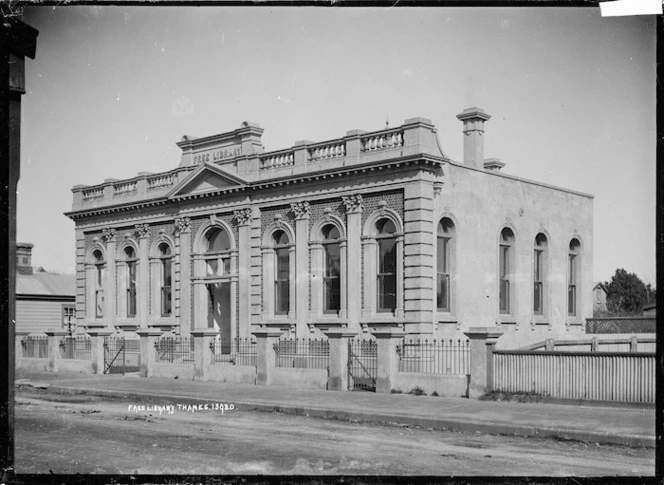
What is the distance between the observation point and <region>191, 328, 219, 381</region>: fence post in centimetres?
2294

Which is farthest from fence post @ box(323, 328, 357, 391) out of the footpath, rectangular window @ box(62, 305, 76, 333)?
rectangular window @ box(62, 305, 76, 333)

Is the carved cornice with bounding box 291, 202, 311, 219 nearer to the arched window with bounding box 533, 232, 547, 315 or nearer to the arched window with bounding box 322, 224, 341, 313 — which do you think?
the arched window with bounding box 322, 224, 341, 313

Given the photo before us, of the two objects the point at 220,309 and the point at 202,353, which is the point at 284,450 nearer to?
the point at 202,353

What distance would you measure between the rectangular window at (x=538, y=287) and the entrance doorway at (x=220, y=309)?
10148 millimetres

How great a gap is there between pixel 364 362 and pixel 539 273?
7855 mm

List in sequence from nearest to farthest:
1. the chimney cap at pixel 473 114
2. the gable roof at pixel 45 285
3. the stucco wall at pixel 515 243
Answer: the stucco wall at pixel 515 243
the chimney cap at pixel 473 114
the gable roof at pixel 45 285

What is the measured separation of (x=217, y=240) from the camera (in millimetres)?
28797

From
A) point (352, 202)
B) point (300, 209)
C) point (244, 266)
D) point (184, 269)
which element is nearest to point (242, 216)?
point (244, 266)

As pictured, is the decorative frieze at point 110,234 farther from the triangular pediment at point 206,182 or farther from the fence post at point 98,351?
the fence post at point 98,351

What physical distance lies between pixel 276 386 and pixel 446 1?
13.7m

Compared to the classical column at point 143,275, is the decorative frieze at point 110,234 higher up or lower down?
higher up

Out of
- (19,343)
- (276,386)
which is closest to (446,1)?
(276,386)

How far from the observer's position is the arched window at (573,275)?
28.6 metres

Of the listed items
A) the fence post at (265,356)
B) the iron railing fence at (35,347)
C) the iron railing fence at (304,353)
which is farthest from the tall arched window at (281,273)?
the iron railing fence at (35,347)
